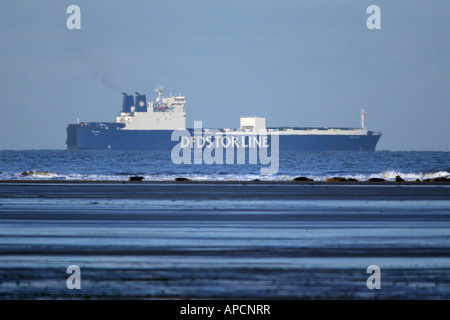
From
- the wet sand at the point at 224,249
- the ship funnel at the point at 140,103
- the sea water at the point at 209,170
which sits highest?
the ship funnel at the point at 140,103

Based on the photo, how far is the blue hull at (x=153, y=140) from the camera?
9231 centimetres

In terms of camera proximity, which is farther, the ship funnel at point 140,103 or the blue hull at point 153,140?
the ship funnel at point 140,103

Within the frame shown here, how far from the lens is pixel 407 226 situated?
10812 millimetres

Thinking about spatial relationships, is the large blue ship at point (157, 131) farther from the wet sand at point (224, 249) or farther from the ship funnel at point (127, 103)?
the wet sand at point (224, 249)

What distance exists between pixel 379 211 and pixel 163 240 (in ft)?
18.0

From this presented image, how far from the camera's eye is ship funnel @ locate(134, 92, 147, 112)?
109 metres

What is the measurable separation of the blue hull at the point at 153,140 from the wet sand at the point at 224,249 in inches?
3043

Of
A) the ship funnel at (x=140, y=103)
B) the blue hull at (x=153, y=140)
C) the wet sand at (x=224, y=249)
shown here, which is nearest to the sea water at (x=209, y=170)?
the wet sand at (x=224, y=249)

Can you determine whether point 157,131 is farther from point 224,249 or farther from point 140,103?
point 224,249

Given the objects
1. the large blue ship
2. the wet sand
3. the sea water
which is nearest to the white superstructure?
the large blue ship

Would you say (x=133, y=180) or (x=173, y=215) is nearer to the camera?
(x=173, y=215)

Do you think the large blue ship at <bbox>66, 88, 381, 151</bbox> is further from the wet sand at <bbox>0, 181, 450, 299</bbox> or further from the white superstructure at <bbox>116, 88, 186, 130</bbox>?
the wet sand at <bbox>0, 181, 450, 299</bbox>
